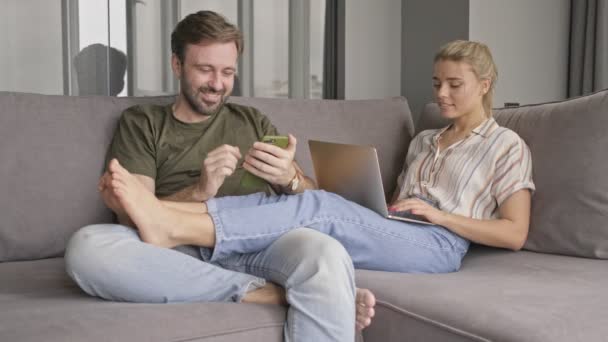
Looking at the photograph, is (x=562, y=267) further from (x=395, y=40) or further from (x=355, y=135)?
(x=395, y=40)

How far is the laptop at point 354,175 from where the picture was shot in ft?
5.65

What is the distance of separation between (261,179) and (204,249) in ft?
0.93

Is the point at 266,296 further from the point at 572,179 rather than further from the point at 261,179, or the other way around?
the point at 572,179

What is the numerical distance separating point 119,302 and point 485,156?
3.52 feet

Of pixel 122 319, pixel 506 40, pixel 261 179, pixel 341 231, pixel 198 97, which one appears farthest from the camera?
pixel 506 40

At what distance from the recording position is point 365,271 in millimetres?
1729

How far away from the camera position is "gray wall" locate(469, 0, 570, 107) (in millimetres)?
3719

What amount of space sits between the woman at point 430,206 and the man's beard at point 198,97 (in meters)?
0.41

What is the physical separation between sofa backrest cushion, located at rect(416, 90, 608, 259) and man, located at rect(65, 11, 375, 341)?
649mm

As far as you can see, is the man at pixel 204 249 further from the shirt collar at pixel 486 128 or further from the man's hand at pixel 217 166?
the shirt collar at pixel 486 128

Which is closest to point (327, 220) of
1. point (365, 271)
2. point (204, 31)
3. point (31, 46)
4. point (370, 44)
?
point (365, 271)

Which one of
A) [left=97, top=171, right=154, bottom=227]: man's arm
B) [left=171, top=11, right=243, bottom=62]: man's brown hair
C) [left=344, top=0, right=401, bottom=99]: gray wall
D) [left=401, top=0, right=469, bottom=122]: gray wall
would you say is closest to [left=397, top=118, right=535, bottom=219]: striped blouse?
[left=171, top=11, right=243, bottom=62]: man's brown hair

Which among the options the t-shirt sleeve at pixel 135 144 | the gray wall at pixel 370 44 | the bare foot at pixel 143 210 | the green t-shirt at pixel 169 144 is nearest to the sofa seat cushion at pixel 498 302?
the bare foot at pixel 143 210

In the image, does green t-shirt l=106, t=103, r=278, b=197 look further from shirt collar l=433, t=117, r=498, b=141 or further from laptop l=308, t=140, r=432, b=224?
shirt collar l=433, t=117, r=498, b=141
